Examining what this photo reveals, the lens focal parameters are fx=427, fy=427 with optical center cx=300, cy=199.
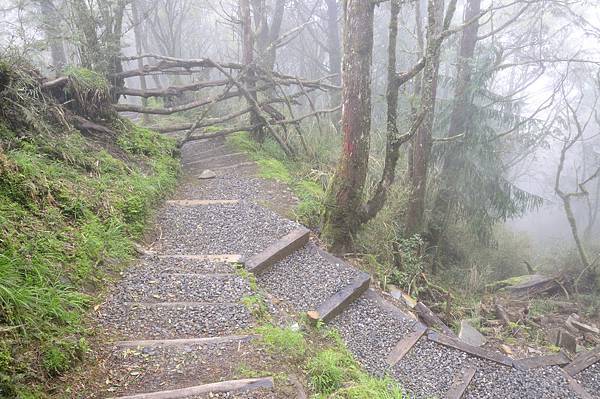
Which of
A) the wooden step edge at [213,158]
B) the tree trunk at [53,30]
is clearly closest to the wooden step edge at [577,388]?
the wooden step edge at [213,158]

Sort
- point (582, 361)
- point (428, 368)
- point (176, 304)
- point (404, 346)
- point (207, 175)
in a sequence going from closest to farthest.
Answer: point (176, 304) < point (428, 368) < point (404, 346) < point (582, 361) < point (207, 175)

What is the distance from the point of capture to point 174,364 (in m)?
2.62

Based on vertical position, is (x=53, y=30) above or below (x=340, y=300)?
above

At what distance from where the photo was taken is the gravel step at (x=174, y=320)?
291 cm

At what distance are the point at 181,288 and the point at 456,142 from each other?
20.6 ft

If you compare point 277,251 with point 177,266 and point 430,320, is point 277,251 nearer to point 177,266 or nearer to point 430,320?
point 177,266

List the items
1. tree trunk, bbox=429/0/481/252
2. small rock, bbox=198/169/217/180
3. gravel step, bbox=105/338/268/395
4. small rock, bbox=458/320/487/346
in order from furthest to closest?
1. tree trunk, bbox=429/0/481/252
2. small rock, bbox=198/169/217/180
3. small rock, bbox=458/320/487/346
4. gravel step, bbox=105/338/268/395

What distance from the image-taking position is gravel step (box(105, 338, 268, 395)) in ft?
7.98

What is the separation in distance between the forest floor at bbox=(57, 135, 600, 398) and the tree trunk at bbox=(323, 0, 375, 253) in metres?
0.42

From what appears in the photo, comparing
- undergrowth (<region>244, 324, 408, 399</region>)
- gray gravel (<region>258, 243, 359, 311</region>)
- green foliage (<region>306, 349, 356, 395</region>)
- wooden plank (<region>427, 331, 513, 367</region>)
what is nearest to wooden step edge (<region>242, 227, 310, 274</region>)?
gray gravel (<region>258, 243, 359, 311</region>)

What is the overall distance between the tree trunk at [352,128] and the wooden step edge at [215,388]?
9.21 ft

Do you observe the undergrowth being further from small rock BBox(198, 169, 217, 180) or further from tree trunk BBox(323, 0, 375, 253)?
small rock BBox(198, 169, 217, 180)

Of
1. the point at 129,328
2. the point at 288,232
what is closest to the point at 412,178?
the point at 288,232

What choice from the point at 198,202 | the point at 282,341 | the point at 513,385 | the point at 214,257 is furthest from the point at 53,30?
the point at 513,385
